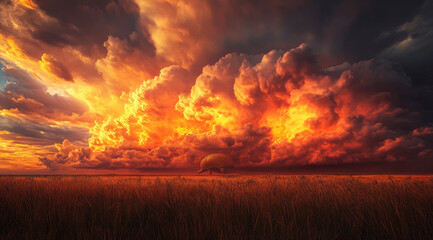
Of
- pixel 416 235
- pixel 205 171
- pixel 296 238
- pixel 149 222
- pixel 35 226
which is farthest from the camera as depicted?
pixel 205 171

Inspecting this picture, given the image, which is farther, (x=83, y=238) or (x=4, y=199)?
(x=4, y=199)

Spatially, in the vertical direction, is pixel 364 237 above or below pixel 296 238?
below

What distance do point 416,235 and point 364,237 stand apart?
0.60 metres

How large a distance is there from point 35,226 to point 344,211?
4627 mm

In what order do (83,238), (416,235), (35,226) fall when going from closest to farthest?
(83,238) < (416,235) < (35,226)

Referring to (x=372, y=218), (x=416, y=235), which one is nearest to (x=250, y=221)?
(x=372, y=218)

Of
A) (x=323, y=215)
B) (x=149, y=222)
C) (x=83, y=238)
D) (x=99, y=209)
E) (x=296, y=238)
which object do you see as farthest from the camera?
(x=99, y=209)

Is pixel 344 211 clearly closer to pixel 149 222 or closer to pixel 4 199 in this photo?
pixel 149 222

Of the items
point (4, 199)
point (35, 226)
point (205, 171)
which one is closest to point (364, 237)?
point (35, 226)

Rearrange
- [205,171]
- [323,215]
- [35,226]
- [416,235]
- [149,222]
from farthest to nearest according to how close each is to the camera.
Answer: [205,171]
[323,215]
[149,222]
[35,226]
[416,235]

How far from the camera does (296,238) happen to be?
217cm

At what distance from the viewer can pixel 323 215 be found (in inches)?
129

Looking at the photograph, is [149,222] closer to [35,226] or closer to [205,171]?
[35,226]

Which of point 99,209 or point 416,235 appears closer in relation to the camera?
point 416,235
